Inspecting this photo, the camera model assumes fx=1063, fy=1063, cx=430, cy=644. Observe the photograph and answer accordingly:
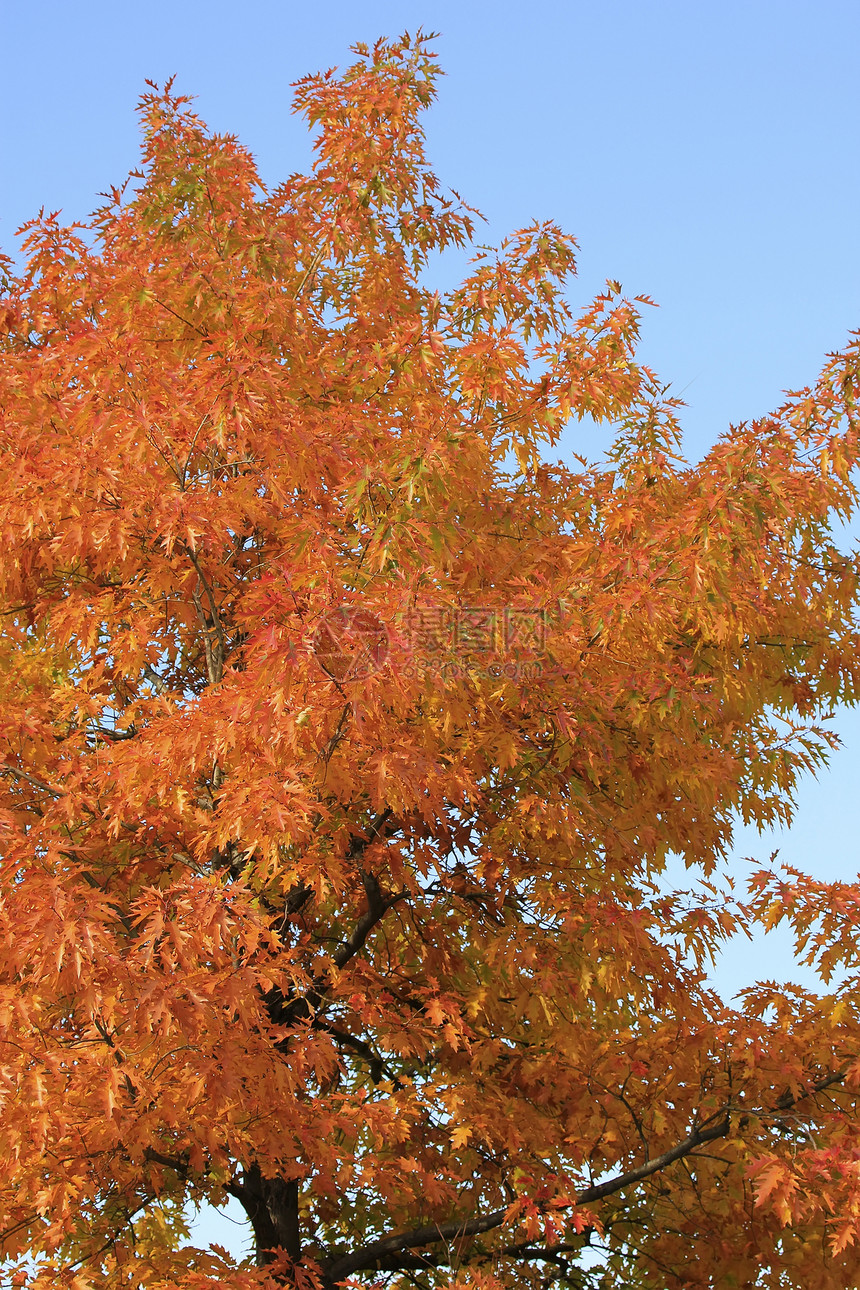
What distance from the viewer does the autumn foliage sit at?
4656 millimetres

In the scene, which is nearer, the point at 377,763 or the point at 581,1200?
the point at 377,763

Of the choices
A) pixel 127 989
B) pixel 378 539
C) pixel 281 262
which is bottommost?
pixel 127 989

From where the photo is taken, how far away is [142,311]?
6871mm

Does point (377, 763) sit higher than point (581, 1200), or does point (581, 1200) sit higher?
point (377, 763)

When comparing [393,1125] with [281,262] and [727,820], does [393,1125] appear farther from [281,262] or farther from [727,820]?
[281,262]

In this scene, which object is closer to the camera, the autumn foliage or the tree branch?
the autumn foliage

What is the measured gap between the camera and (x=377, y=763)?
182 inches

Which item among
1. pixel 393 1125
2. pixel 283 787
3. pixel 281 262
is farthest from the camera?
pixel 281 262

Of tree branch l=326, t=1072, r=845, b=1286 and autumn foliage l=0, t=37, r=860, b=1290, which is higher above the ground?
autumn foliage l=0, t=37, r=860, b=1290

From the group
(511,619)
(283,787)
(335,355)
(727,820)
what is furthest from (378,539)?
(727,820)

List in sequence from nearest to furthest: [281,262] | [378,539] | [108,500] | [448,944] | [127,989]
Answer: [127,989], [378,539], [108,500], [281,262], [448,944]

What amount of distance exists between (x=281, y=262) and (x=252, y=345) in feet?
3.74

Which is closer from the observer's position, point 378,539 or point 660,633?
point 378,539

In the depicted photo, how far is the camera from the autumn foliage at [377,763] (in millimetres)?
4656
